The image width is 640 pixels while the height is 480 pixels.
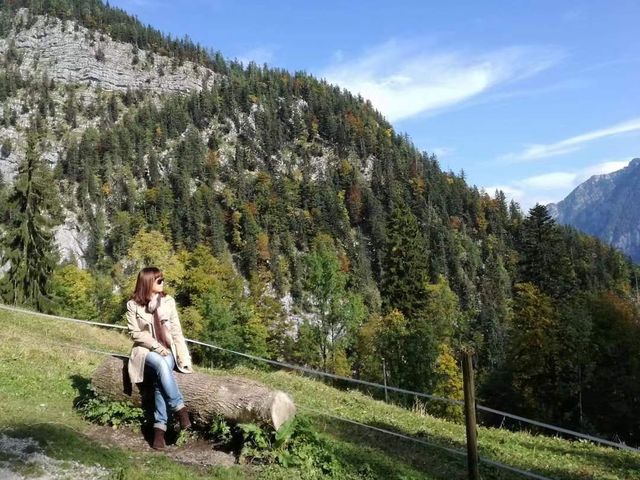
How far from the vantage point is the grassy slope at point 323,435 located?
26.4ft

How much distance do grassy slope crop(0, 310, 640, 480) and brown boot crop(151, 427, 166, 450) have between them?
0.72 feet

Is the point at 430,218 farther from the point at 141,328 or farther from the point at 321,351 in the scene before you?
the point at 141,328

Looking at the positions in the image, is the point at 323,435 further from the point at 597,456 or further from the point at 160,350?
the point at 597,456

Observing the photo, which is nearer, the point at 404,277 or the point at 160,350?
the point at 160,350

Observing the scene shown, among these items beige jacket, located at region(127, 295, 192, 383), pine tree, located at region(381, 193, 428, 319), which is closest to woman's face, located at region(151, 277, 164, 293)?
beige jacket, located at region(127, 295, 192, 383)

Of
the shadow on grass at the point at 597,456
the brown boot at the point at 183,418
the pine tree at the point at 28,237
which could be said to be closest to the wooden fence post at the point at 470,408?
the brown boot at the point at 183,418

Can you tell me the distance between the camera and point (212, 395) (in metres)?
9.24

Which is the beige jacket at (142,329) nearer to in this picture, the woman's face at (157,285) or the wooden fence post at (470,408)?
the woman's face at (157,285)

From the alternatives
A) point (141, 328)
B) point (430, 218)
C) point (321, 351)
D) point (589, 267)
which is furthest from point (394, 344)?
point (430, 218)

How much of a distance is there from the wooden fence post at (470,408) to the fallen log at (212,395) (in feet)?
9.82

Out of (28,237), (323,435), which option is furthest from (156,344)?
(28,237)

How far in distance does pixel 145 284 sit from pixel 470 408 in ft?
18.0

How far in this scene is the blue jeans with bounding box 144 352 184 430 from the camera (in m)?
8.73

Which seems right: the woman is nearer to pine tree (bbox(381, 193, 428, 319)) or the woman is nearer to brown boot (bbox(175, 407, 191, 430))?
brown boot (bbox(175, 407, 191, 430))
